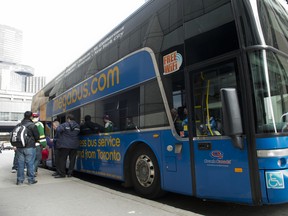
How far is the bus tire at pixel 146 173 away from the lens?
17.0 ft

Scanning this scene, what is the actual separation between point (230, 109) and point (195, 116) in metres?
0.78

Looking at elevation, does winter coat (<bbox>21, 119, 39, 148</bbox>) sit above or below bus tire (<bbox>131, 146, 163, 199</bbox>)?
above

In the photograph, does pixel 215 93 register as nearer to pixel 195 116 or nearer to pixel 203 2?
pixel 195 116

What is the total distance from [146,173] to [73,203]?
142 cm

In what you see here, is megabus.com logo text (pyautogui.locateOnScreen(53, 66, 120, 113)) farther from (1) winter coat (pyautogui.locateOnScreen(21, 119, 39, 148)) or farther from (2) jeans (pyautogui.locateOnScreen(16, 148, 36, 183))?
(2) jeans (pyautogui.locateOnScreen(16, 148, 36, 183))

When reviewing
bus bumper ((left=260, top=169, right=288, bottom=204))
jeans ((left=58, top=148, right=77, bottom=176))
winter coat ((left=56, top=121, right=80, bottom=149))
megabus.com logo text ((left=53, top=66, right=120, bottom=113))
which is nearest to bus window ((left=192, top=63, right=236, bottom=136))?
bus bumper ((left=260, top=169, right=288, bottom=204))

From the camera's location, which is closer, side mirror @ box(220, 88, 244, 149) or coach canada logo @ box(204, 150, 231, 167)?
side mirror @ box(220, 88, 244, 149)

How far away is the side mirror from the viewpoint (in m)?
3.60

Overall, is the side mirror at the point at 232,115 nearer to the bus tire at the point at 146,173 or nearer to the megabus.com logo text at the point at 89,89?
the bus tire at the point at 146,173

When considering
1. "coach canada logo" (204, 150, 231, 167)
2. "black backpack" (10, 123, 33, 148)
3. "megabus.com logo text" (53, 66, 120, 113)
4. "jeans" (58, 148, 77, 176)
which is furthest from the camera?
"jeans" (58, 148, 77, 176)

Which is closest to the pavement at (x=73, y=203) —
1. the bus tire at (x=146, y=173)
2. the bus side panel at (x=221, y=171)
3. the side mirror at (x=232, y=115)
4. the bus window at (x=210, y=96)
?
the bus tire at (x=146, y=173)

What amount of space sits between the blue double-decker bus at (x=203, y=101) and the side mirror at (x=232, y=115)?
0.01 m

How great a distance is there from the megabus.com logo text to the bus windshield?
3324mm

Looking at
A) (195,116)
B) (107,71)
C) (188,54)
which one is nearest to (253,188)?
(195,116)
